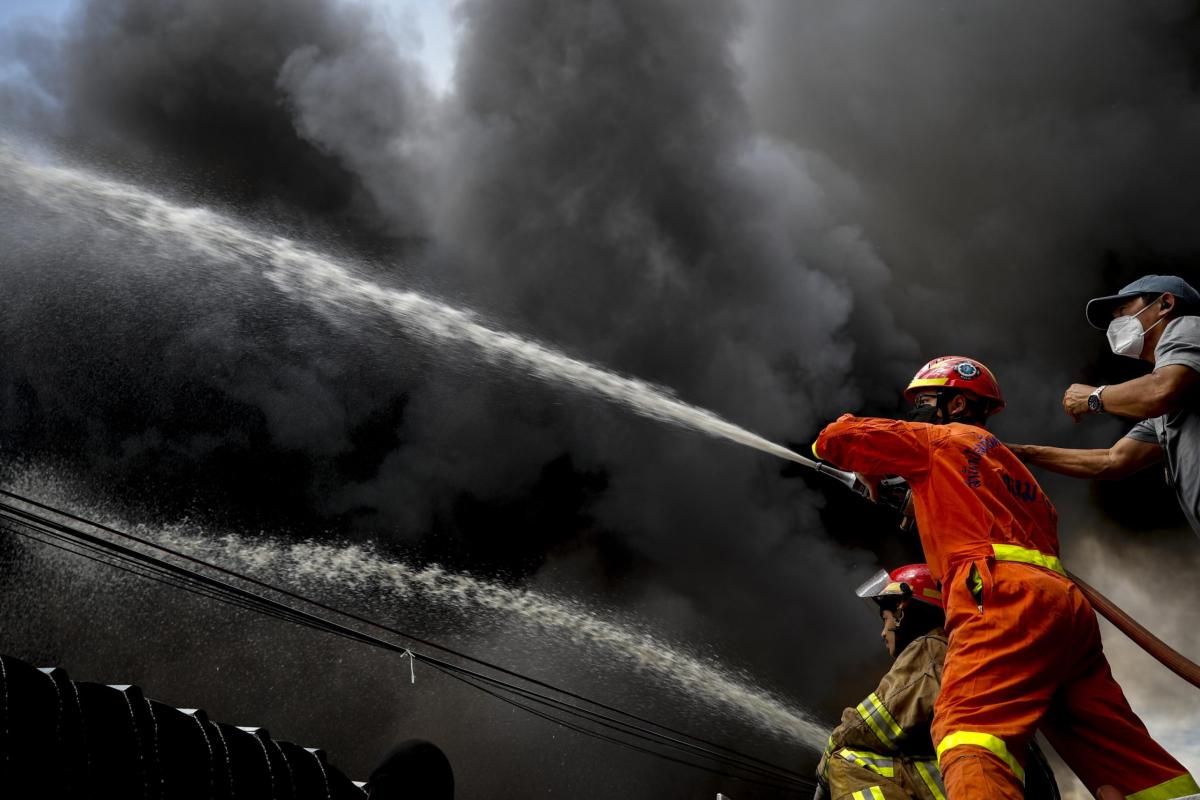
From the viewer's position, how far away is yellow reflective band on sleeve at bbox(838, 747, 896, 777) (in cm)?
411

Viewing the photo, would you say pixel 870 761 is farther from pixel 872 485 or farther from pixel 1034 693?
pixel 872 485

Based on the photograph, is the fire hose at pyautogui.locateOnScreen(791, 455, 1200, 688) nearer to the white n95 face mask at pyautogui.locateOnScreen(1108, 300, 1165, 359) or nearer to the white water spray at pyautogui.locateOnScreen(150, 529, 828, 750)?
the white n95 face mask at pyautogui.locateOnScreen(1108, 300, 1165, 359)

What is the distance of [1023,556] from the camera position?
11.5 feet

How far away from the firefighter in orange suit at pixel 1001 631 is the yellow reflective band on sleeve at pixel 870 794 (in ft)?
3.13

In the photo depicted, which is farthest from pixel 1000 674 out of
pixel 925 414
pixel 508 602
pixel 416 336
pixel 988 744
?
pixel 416 336

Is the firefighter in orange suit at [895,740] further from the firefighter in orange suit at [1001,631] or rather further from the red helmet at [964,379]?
the red helmet at [964,379]

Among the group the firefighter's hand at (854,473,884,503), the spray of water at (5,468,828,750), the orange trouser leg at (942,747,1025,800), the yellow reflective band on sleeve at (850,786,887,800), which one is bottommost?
the spray of water at (5,468,828,750)

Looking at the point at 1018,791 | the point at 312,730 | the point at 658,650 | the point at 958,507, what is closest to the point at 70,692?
the point at 1018,791

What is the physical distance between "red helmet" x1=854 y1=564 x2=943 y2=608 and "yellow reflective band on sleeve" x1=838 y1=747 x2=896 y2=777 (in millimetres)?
1013

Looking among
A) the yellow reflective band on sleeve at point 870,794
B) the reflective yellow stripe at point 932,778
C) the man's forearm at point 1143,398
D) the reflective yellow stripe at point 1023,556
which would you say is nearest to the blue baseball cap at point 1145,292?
the man's forearm at point 1143,398

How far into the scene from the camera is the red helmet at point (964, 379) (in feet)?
14.7

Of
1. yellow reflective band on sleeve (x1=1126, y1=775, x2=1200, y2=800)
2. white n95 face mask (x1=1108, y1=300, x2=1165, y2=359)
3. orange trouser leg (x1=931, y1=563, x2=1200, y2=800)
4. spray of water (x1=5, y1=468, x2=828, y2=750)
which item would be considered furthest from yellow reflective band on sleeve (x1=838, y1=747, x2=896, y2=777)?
spray of water (x1=5, y1=468, x2=828, y2=750)

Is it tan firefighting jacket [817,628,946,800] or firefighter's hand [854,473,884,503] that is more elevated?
firefighter's hand [854,473,884,503]

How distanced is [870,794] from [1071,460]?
228cm
